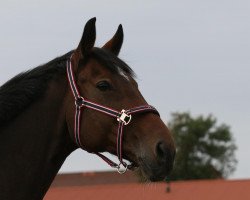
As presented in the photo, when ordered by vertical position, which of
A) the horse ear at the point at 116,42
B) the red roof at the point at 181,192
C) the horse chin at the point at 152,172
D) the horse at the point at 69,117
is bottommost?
the red roof at the point at 181,192

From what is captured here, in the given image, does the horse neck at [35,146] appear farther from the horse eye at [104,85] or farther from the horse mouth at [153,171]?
the horse mouth at [153,171]

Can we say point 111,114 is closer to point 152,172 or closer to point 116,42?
point 152,172

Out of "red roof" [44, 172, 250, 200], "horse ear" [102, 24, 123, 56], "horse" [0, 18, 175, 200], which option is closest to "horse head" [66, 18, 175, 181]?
"horse" [0, 18, 175, 200]

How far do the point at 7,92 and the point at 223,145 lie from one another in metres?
73.3

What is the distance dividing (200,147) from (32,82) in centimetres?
7134

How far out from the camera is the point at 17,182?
5.43 meters

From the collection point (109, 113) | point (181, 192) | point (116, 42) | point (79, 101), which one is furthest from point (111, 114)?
point (181, 192)

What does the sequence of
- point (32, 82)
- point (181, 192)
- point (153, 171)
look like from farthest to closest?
point (181, 192) → point (32, 82) → point (153, 171)

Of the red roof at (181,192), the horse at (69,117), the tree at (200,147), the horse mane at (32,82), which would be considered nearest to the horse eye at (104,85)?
the horse at (69,117)

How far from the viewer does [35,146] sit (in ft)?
18.2

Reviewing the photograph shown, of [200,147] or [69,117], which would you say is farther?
[200,147]

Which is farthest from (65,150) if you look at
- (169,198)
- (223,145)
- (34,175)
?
(223,145)

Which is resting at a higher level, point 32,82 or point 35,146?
point 32,82

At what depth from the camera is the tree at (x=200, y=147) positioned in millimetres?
72188
